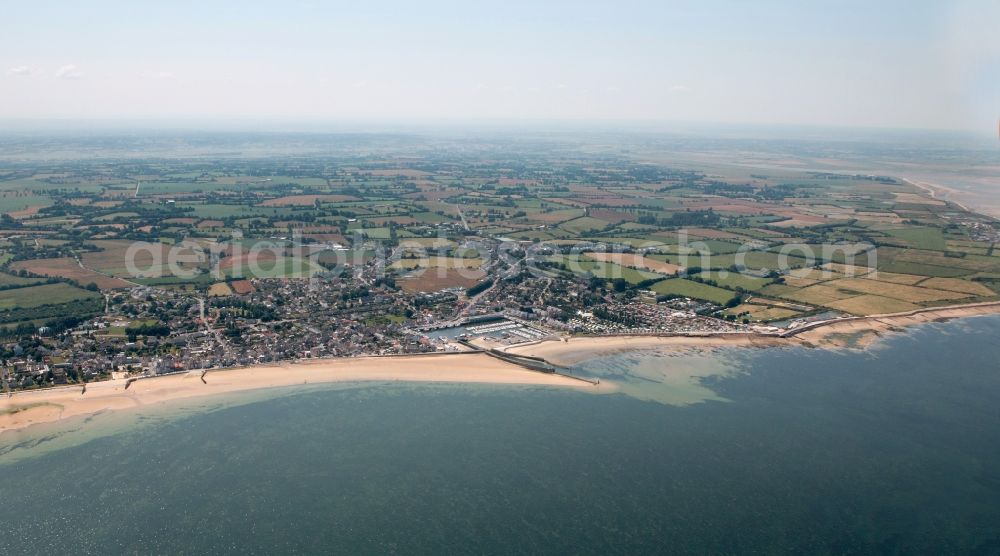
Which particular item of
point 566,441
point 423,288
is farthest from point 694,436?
point 423,288

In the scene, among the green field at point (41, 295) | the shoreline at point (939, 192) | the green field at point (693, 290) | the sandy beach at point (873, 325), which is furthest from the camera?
the shoreline at point (939, 192)

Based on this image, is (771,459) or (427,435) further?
(427,435)

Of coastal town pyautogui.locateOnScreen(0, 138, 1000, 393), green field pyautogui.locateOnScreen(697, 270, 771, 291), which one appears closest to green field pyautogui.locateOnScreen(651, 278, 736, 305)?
coastal town pyautogui.locateOnScreen(0, 138, 1000, 393)

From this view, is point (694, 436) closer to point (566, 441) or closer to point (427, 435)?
point (566, 441)

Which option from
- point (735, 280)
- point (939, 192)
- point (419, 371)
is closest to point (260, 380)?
point (419, 371)

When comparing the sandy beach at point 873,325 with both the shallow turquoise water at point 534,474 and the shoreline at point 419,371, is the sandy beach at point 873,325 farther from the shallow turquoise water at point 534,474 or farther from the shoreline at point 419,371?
the shallow turquoise water at point 534,474

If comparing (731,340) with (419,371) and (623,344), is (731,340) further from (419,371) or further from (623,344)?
(419,371)

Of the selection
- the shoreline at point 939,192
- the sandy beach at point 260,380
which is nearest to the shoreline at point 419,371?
the sandy beach at point 260,380
